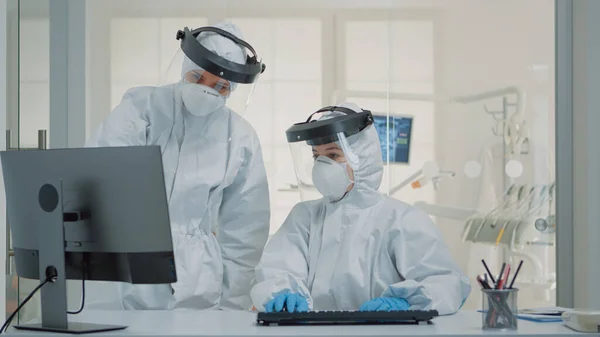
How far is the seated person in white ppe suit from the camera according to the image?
2207mm

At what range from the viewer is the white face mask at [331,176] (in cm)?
227

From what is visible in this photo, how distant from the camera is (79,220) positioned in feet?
5.96

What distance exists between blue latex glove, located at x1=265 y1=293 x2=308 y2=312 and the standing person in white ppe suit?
0.46 m

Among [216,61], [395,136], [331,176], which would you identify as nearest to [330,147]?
[331,176]

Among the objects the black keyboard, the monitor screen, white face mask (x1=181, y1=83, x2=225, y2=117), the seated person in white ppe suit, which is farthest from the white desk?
the monitor screen

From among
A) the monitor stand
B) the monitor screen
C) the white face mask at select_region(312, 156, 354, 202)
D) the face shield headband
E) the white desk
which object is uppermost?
the face shield headband

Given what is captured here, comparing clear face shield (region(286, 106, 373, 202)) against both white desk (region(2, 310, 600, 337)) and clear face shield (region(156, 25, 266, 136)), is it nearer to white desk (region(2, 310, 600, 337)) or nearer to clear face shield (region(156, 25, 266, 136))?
clear face shield (region(156, 25, 266, 136))

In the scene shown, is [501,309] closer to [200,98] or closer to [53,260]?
[53,260]

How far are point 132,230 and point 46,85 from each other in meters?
1.59

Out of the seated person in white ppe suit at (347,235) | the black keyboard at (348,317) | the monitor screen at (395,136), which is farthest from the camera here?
the monitor screen at (395,136)

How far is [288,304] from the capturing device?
1.98 meters

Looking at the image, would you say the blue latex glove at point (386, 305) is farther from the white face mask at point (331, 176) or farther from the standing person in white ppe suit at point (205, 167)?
the standing person in white ppe suit at point (205, 167)

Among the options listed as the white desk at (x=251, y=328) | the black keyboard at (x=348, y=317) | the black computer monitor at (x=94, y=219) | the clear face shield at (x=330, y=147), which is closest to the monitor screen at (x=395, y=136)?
the clear face shield at (x=330, y=147)

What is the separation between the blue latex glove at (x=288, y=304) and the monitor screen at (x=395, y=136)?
121cm
